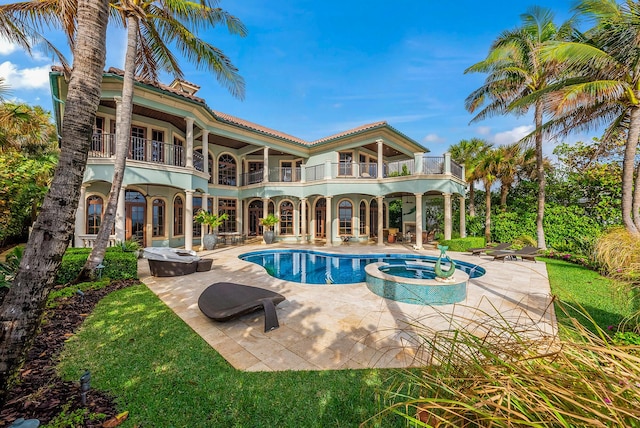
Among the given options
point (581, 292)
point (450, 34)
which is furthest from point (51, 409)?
point (450, 34)

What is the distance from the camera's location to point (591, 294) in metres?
6.48

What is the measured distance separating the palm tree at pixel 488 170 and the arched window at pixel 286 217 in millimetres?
13385

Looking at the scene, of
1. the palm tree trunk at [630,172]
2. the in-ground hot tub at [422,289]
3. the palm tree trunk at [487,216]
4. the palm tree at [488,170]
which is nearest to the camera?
the in-ground hot tub at [422,289]

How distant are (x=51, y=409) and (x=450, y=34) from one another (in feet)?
49.5

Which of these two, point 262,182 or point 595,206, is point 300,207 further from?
point 595,206

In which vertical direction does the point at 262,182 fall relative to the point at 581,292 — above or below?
above

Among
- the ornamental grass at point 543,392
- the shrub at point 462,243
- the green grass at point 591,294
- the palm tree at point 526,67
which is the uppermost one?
the palm tree at point 526,67

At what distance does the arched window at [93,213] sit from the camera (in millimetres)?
12337

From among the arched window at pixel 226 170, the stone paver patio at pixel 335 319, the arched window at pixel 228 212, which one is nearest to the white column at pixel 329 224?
the arched window at pixel 228 212

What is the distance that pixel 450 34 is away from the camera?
10680mm

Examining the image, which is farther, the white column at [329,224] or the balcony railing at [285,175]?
the balcony railing at [285,175]

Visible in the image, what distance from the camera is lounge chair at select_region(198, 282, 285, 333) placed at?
4676 millimetres

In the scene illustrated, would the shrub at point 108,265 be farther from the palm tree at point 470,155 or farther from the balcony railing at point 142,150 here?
the palm tree at point 470,155

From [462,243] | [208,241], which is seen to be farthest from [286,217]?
[462,243]
